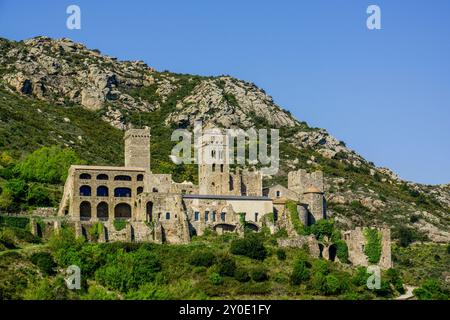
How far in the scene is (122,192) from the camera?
85438 mm

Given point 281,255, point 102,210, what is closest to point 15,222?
point 102,210

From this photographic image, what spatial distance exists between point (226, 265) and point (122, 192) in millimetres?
14498

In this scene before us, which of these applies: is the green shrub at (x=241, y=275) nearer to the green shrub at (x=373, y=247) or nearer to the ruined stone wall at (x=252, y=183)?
the green shrub at (x=373, y=247)

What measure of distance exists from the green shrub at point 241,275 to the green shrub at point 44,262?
13445 mm

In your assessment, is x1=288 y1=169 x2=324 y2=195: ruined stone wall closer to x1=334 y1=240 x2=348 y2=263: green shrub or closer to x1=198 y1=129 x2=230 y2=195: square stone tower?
x1=198 y1=129 x2=230 y2=195: square stone tower

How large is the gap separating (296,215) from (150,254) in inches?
582

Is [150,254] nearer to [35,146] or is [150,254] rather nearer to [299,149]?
[35,146]

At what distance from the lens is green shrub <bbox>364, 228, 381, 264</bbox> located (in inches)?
3228

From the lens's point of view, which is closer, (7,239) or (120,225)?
(7,239)

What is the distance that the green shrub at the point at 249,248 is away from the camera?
77.8 m

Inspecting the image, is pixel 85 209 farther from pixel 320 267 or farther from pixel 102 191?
pixel 320 267

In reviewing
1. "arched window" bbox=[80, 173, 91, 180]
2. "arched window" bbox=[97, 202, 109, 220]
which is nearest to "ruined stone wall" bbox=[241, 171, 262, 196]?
"arched window" bbox=[97, 202, 109, 220]

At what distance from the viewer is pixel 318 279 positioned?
73.7m
